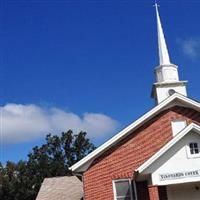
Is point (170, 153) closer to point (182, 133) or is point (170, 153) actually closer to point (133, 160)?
point (182, 133)

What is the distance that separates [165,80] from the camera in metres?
29.8

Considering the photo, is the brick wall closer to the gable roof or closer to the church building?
the church building

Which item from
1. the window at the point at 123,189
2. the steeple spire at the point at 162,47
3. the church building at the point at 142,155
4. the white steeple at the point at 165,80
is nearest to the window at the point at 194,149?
the church building at the point at 142,155

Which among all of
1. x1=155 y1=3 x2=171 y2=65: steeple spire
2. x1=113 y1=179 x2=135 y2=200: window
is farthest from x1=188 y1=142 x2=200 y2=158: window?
x1=155 y1=3 x2=171 y2=65: steeple spire

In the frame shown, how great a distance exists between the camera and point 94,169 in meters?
25.6

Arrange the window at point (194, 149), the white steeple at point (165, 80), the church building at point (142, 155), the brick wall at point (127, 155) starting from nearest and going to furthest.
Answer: the window at point (194, 149)
the church building at point (142, 155)
the brick wall at point (127, 155)
the white steeple at point (165, 80)

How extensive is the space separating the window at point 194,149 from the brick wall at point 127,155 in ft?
8.36

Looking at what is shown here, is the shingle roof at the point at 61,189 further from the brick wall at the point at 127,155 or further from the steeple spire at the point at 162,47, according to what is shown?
the steeple spire at the point at 162,47

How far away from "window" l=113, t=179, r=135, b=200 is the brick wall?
237 millimetres

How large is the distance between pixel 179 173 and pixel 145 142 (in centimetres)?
368

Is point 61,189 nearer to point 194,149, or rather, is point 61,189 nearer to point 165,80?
point 165,80

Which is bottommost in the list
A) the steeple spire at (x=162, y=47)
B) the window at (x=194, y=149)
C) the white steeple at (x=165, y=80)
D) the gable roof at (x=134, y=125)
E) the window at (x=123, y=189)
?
the window at (x=123, y=189)

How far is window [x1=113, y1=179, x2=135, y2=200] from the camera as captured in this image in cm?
2519

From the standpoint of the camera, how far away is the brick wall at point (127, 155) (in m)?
25.4
